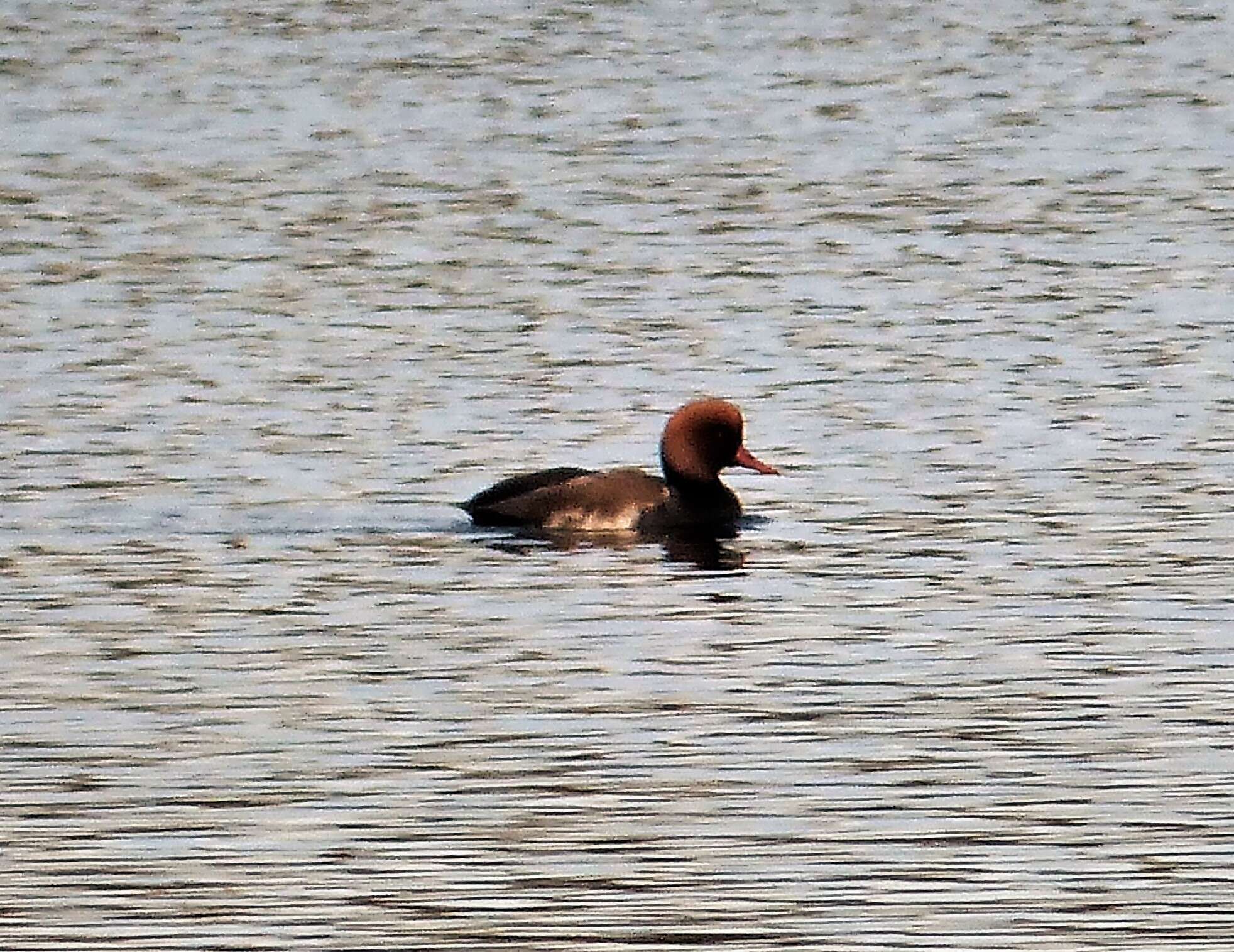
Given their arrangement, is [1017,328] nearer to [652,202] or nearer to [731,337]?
[731,337]

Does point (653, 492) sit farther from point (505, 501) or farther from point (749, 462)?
point (505, 501)

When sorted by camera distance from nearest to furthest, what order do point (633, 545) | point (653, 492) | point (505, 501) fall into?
point (505, 501), point (633, 545), point (653, 492)

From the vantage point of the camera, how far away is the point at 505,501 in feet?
53.1

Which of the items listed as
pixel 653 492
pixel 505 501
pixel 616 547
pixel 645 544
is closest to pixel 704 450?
pixel 653 492

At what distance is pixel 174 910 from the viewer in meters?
9.63

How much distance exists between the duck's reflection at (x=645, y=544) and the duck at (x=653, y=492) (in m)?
0.06

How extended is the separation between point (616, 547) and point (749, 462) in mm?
1163

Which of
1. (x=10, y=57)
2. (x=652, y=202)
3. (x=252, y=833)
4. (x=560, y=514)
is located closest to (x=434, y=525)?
(x=560, y=514)

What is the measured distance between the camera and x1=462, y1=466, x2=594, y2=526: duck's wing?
16.2m

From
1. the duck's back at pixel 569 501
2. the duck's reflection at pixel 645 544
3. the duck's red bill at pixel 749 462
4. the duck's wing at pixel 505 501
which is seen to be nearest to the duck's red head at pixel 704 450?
the duck's red bill at pixel 749 462

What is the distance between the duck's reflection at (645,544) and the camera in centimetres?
1575

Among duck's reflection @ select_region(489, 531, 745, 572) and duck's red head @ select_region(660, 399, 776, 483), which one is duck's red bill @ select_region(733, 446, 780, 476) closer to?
duck's red head @ select_region(660, 399, 776, 483)

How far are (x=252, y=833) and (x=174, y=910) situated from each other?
34.7 inches

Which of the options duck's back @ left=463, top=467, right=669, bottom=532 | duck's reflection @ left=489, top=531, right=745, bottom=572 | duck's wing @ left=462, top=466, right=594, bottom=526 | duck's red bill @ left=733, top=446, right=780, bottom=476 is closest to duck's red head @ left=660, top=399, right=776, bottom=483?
duck's red bill @ left=733, top=446, right=780, bottom=476
